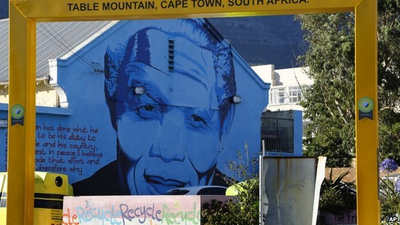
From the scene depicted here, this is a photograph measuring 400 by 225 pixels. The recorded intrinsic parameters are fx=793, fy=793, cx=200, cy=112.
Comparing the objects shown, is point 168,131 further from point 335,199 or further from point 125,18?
point 335,199

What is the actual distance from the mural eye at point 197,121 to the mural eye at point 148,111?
62.4 inches

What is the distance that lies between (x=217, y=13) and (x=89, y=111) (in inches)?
623

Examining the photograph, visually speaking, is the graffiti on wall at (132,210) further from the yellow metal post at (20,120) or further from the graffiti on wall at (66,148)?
the graffiti on wall at (66,148)

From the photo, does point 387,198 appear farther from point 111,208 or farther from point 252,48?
point 252,48

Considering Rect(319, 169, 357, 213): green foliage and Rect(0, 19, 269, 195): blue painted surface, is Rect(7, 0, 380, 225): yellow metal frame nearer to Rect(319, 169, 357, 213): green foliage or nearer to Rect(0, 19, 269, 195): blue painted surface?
Rect(319, 169, 357, 213): green foliage

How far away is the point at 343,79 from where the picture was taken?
3531 centimetres

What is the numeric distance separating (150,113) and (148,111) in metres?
0.11

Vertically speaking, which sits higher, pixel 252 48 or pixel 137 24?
pixel 252 48

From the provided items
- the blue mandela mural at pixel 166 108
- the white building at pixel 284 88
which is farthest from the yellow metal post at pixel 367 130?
the white building at pixel 284 88

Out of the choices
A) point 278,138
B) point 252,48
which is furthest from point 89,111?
point 252,48

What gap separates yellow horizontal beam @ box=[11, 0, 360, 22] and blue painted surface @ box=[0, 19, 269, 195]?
13.0 metres

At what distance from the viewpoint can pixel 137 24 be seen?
28.6m

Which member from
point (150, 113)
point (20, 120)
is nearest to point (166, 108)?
point (150, 113)

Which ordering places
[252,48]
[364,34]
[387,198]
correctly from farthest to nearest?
1. [252,48]
2. [387,198]
3. [364,34]
